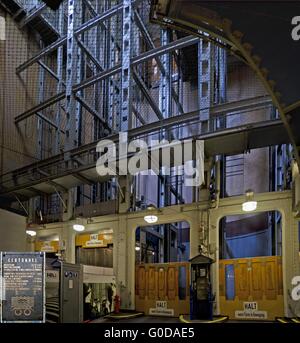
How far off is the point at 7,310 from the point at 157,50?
619 cm

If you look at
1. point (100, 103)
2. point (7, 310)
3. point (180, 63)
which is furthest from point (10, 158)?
point (7, 310)

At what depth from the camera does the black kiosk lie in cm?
835

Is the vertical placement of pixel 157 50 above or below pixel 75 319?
above

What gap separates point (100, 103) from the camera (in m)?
13.3

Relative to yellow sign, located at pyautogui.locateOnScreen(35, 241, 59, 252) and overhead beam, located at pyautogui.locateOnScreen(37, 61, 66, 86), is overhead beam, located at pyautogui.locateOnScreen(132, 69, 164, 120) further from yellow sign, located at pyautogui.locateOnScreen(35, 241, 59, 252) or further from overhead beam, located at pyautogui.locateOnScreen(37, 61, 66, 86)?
yellow sign, located at pyautogui.locateOnScreen(35, 241, 59, 252)

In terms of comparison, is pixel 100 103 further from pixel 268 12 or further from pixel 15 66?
pixel 268 12

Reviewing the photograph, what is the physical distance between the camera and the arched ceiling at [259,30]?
2.60 meters

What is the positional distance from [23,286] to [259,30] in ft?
14.6

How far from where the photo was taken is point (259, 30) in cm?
276

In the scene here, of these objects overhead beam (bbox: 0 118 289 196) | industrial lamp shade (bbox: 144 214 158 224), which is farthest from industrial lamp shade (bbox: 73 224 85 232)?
industrial lamp shade (bbox: 144 214 158 224)

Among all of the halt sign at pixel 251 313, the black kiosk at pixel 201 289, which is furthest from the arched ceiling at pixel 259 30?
the halt sign at pixel 251 313

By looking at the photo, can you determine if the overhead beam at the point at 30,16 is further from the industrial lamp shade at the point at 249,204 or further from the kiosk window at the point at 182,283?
the kiosk window at the point at 182,283

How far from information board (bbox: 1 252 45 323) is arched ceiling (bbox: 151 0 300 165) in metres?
3.85

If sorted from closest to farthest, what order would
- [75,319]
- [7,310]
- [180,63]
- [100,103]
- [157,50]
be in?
[7,310]
[75,319]
[157,50]
[180,63]
[100,103]
